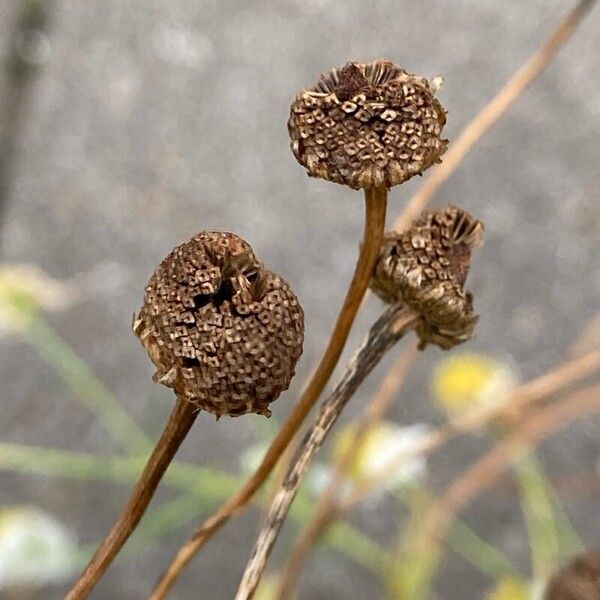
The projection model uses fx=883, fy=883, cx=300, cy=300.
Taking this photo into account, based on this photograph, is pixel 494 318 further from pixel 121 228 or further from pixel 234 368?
pixel 234 368

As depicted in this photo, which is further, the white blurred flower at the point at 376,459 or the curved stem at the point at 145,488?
the white blurred flower at the point at 376,459


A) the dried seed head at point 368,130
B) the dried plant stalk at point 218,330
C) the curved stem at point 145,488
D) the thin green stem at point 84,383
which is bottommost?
the curved stem at point 145,488

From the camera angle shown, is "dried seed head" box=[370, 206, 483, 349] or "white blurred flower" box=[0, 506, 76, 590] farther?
"white blurred flower" box=[0, 506, 76, 590]

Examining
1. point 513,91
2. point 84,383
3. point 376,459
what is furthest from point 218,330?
point 84,383

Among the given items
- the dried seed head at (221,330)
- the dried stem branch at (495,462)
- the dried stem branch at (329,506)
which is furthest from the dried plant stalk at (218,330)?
the dried stem branch at (495,462)

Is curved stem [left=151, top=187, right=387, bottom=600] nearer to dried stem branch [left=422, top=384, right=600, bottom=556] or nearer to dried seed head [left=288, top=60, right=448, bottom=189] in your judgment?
dried seed head [left=288, top=60, right=448, bottom=189]

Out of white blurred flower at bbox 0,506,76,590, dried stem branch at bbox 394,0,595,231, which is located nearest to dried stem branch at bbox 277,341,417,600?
dried stem branch at bbox 394,0,595,231

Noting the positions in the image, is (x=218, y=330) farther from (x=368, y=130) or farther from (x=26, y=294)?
(x=26, y=294)

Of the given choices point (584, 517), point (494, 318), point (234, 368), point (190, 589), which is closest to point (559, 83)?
point (494, 318)

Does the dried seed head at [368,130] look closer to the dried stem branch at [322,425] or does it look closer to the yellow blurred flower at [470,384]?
the dried stem branch at [322,425]
